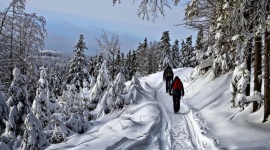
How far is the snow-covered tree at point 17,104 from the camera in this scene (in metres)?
9.50

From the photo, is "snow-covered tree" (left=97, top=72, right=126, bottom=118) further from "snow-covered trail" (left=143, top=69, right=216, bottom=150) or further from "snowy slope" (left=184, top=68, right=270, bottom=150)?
"snowy slope" (left=184, top=68, right=270, bottom=150)

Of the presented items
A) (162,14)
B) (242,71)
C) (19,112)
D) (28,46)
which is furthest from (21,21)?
(242,71)

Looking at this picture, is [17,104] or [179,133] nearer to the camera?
[17,104]

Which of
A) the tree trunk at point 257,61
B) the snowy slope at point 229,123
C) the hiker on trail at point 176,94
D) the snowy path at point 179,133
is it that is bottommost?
the snowy path at point 179,133

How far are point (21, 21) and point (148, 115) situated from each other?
243 inches

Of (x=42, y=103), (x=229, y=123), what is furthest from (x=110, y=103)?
(x=229, y=123)

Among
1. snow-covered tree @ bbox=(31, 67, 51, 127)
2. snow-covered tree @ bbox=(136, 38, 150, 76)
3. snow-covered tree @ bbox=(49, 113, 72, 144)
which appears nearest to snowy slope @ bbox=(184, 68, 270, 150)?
snow-covered tree @ bbox=(49, 113, 72, 144)

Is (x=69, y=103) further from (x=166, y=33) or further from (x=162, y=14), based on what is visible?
(x=166, y=33)

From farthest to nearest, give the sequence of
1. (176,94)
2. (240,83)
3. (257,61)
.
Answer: (176,94)
(240,83)
(257,61)

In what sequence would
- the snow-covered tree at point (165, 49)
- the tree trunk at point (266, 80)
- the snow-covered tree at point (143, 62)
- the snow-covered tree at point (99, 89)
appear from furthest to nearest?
the snow-covered tree at point (143, 62), the snow-covered tree at point (165, 49), the snow-covered tree at point (99, 89), the tree trunk at point (266, 80)

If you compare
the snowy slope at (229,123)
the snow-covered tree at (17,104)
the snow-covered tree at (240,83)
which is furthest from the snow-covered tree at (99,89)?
the snow-covered tree at (240,83)

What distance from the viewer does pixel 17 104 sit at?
9.77m

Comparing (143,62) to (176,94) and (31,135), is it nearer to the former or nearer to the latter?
(176,94)

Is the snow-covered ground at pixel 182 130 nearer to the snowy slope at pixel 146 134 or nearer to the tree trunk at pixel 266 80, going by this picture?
the snowy slope at pixel 146 134
